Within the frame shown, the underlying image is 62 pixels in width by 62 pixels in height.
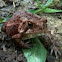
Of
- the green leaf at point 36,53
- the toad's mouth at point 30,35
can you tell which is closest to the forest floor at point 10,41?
the green leaf at point 36,53

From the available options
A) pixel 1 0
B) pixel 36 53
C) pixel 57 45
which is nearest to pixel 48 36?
pixel 57 45

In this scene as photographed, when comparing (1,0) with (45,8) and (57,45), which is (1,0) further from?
(57,45)

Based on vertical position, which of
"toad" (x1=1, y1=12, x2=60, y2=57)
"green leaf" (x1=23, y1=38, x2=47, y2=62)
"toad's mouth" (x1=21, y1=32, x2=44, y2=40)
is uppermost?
"toad" (x1=1, y1=12, x2=60, y2=57)

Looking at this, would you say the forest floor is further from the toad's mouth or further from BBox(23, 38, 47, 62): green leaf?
the toad's mouth

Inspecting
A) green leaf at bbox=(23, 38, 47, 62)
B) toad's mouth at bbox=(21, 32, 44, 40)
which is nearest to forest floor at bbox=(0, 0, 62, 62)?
green leaf at bbox=(23, 38, 47, 62)

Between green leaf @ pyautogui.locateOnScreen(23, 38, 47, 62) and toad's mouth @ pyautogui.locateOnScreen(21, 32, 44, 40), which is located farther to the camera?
toad's mouth @ pyautogui.locateOnScreen(21, 32, 44, 40)

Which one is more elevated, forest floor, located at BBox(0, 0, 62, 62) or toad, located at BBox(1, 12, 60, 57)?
toad, located at BBox(1, 12, 60, 57)

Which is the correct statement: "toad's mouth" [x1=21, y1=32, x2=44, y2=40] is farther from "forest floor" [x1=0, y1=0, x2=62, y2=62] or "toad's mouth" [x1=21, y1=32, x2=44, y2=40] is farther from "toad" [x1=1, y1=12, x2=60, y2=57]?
"forest floor" [x1=0, y1=0, x2=62, y2=62]
